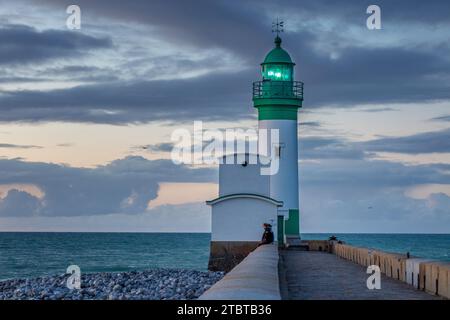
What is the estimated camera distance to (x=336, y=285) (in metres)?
18.4

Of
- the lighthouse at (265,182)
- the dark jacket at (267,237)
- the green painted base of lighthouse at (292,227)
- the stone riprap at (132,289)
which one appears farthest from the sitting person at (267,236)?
the green painted base of lighthouse at (292,227)

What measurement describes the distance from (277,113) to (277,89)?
1.07 metres

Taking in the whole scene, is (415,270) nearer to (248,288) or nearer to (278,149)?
(248,288)

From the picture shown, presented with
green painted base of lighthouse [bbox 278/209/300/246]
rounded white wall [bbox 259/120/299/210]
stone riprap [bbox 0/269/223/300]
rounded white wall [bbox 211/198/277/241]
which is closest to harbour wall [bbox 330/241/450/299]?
stone riprap [bbox 0/269/223/300]

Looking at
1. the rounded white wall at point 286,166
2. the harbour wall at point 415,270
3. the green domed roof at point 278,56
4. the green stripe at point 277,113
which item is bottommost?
the harbour wall at point 415,270

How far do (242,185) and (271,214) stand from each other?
1.75 metres

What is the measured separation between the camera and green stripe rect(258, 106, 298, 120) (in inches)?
1549

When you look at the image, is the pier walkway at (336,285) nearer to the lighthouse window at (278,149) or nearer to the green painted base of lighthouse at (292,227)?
the green painted base of lighthouse at (292,227)

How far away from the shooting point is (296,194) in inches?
1538

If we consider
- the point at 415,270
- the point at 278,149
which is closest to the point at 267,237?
the point at 278,149

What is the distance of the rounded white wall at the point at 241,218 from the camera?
3406 centimetres

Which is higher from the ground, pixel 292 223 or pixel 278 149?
pixel 278 149
